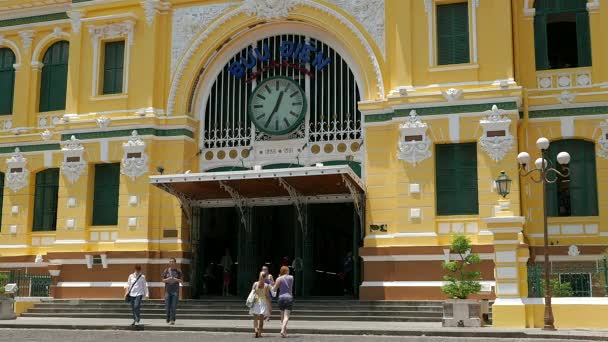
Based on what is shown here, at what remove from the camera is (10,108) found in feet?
104

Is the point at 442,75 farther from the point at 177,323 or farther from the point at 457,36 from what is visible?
the point at 177,323

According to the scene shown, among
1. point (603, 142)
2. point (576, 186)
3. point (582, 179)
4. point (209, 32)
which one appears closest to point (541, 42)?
point (603, 142)

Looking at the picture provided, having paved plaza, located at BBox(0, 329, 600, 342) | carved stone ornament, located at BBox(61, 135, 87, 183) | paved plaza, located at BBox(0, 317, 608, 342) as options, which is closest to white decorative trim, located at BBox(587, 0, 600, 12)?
paved plaza, located at BBox(0, 317, 608, 342)

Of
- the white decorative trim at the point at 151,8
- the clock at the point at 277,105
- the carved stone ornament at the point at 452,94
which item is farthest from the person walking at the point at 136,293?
the carved stone ornament at the point at 452,94

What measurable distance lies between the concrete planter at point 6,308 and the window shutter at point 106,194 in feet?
14.6

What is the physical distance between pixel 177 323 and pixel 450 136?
10292 millimetres

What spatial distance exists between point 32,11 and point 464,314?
70.6 feet

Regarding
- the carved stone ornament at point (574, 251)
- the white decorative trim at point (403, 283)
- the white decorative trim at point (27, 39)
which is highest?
the white decorative trim at point (27, 39)

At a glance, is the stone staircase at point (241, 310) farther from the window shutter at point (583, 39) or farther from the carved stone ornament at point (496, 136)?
the window shutter at point (583, 39)

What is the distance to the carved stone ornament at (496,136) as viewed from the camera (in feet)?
79.2

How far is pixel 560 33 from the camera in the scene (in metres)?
26.3

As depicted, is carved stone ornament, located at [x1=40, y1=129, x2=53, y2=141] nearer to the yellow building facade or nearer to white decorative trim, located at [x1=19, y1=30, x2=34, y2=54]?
the yellow building facade

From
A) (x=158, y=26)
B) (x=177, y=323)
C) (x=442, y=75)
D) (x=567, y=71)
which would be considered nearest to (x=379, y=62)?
(x=442, y=75)

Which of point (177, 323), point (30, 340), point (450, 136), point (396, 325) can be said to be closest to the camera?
point (30, 340)
